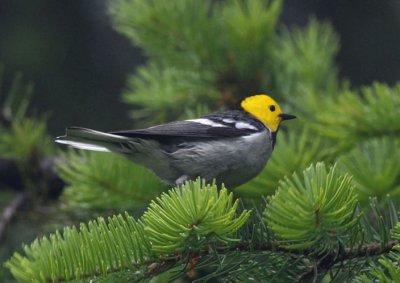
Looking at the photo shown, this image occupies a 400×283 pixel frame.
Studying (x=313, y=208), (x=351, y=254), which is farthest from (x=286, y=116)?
(x=313, y=208)

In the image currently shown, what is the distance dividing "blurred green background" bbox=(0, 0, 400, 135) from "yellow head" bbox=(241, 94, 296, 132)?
246cm

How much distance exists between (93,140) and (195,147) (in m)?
0.41

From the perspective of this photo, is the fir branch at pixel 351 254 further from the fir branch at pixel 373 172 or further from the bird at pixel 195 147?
the bird at pixel 195 147

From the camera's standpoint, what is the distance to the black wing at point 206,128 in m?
2.91

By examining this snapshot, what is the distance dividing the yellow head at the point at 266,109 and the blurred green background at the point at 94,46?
246cm

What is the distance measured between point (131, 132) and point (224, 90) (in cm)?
68

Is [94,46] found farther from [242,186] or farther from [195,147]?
[242,186]

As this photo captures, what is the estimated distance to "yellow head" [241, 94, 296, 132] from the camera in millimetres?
3275

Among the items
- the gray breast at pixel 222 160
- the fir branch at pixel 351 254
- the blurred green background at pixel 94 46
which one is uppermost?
the blurred green background at pixel 94 46

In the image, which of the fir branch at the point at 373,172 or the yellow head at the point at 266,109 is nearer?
the fir branch at the point at 373,172

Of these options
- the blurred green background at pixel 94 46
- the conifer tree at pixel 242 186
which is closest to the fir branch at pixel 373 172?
the conifer tree at pixel 242 186

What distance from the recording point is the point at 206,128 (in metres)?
2.99

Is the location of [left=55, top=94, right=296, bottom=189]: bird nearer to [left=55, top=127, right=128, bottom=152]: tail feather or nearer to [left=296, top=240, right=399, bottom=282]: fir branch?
[left=55, top=127, right=128, bottom=152]: tail feather

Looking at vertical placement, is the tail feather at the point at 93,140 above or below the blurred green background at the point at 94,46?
below
